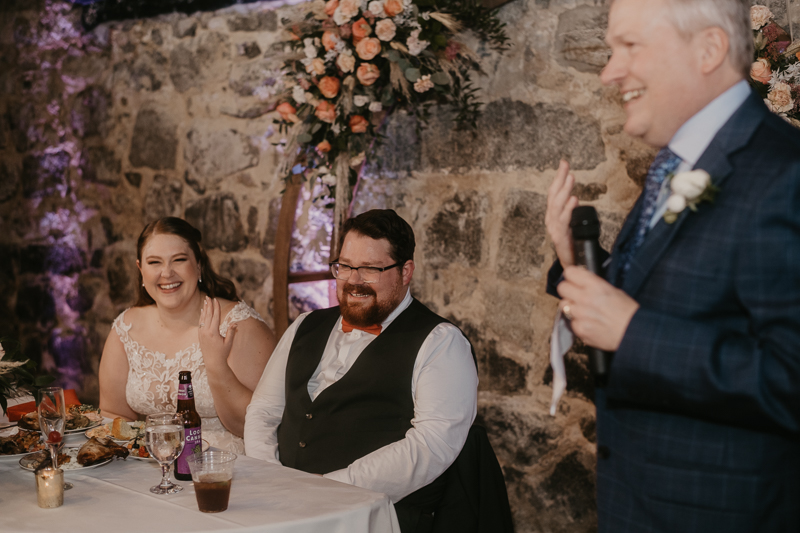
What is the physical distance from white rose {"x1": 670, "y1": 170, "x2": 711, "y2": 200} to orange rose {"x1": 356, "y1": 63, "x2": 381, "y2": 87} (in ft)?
6.01

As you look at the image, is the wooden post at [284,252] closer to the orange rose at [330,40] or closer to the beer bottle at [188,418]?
the orange rose at [330,40]

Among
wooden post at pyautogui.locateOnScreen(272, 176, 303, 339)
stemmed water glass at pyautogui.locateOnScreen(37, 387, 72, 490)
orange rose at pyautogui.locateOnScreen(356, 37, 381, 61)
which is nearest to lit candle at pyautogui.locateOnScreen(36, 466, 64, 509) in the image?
stemmed water glass at pyautogui.locateOnScreen(37, 387, 72, 490)

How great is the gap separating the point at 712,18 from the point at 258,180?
2.79 m

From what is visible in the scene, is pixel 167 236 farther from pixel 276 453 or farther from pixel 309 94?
pixel 276 453

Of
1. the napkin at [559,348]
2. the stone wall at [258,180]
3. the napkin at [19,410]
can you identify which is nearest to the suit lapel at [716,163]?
the napkin at [559,348]

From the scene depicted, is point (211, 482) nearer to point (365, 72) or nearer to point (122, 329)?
point (122, 329)

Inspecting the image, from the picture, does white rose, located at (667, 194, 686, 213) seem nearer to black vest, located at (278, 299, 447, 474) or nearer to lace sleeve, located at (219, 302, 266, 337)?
black vest, located at (278, 299, 447, 474)

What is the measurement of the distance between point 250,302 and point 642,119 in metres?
2.81

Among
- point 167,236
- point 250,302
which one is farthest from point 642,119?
point 250,302

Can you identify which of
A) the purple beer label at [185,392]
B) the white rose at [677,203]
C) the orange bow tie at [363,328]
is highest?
the white rose at [677,203]

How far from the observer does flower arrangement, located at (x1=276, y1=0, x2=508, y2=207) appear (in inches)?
104

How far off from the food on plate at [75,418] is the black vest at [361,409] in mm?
605

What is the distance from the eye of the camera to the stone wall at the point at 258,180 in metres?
2.62

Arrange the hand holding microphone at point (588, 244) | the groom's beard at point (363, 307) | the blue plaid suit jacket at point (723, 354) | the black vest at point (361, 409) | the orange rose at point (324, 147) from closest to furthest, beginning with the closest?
the blue plaid suit jacket at point (723, 354), the hand holding microphone at point (588, 244), the black vest at point (361, 409), the groom's beard at point (363, 307), the orange rose at point (324, 147)
